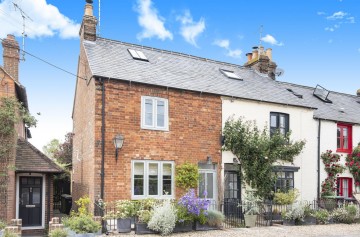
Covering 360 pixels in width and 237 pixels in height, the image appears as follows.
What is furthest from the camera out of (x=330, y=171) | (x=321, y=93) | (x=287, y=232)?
(x=321, y=93)

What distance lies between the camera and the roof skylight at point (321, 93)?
2680cm

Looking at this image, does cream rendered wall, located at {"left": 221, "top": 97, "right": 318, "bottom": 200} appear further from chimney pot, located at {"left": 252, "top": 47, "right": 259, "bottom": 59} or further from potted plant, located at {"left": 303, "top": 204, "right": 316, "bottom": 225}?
chimney pot, located at {"left": 252, "top": 47, "right": 259, "bottom": 59}

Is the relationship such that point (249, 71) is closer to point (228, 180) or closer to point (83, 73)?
point (228, 180)

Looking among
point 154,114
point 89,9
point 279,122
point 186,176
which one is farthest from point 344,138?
point 89,9

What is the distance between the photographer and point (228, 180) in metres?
19.5

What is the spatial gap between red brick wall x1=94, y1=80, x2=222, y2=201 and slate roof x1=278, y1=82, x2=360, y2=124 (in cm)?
772

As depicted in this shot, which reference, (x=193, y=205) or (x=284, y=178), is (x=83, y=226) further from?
(x=284, y=178)

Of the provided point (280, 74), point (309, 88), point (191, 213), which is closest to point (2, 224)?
point (191, 213)

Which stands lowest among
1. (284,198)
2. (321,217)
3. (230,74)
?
(321,217)

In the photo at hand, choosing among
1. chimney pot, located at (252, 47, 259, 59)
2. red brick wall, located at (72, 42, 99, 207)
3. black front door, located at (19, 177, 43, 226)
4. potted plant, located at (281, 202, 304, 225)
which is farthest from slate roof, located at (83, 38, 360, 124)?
black front door, located at (19, 177, 43, 226)

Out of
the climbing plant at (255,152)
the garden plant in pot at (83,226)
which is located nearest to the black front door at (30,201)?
the garden plant in pot at (83,226)

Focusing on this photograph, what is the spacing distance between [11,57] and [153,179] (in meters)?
8.72

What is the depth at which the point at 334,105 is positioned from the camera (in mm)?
26578

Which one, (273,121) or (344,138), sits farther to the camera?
(344,138)
